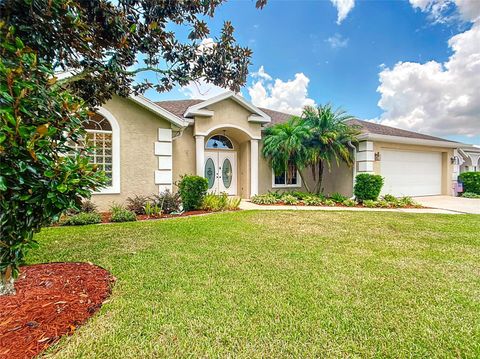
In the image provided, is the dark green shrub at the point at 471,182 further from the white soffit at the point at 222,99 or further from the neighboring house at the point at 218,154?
the white soffit at the point at 222,99

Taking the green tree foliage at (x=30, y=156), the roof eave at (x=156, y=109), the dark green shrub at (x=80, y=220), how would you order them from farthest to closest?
the roof eave at (x=156, y=109), the dark green shrub at (x=80, y=220), the green tree foliage at (x=30, y=156)

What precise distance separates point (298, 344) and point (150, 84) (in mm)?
4873

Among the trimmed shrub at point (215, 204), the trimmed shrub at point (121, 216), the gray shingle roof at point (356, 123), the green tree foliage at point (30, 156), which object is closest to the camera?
the green tree foliage at point (30, 156)

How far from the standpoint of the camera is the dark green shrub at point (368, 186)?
1097 cm

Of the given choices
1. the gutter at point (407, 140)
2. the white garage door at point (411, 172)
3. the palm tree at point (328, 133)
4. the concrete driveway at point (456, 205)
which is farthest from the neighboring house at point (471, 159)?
the palm tree at point (328, 133)

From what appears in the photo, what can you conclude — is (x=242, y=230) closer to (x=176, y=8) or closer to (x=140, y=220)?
(x=140, y=220)

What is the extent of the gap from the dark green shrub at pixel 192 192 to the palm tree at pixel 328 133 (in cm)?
547

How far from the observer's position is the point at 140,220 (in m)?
7.18

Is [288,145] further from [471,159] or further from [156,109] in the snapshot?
[471,159]

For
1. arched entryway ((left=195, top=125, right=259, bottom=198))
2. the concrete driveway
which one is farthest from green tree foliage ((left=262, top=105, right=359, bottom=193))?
the concrete driveway

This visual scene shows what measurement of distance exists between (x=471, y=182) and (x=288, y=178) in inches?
480

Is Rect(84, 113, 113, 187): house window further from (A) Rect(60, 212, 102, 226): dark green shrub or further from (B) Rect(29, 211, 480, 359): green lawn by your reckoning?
(B) Rect(29, 211, 480, 359): green lawn

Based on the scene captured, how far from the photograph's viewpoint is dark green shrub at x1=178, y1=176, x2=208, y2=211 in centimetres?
850

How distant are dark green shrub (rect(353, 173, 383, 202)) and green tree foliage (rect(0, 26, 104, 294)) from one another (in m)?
11.3
